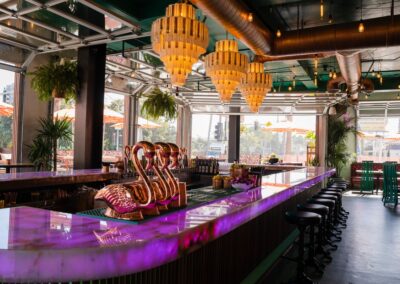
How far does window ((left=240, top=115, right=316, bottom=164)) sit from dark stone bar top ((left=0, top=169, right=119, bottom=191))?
10134 mm

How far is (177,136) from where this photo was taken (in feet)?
41.9

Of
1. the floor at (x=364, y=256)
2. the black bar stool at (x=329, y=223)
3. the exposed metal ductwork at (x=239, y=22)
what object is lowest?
the floor at (x=364, y=256)

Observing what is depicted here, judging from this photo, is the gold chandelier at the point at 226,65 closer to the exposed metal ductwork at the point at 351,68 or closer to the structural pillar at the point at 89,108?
the exposed metal ductwork at the point at 351,68

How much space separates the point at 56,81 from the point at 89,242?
4582 millimetres

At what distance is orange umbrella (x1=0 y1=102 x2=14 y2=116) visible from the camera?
680 centimetres

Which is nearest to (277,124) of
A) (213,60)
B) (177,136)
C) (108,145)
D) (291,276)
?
(177,136)

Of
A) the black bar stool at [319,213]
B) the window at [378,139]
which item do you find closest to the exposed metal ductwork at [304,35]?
the black bar stool at [319,213]

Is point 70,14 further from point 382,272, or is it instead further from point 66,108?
point 382,272

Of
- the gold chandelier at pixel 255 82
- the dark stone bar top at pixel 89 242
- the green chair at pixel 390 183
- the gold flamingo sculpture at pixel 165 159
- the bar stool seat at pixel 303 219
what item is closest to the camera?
Answer: the dark stone bar top at pixel 89 242

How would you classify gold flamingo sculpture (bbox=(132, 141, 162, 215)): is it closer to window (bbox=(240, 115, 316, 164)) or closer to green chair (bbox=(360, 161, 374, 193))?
green chair (bbox=(360, 161, 374, 193))

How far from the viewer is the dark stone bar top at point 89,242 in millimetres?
1386

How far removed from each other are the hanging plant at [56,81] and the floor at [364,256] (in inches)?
160

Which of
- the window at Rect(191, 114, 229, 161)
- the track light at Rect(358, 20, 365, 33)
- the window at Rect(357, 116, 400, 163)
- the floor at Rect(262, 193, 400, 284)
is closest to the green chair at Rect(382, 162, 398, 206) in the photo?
the floor at Rect(262, 193, 400, 284)

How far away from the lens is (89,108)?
19.4 feet
